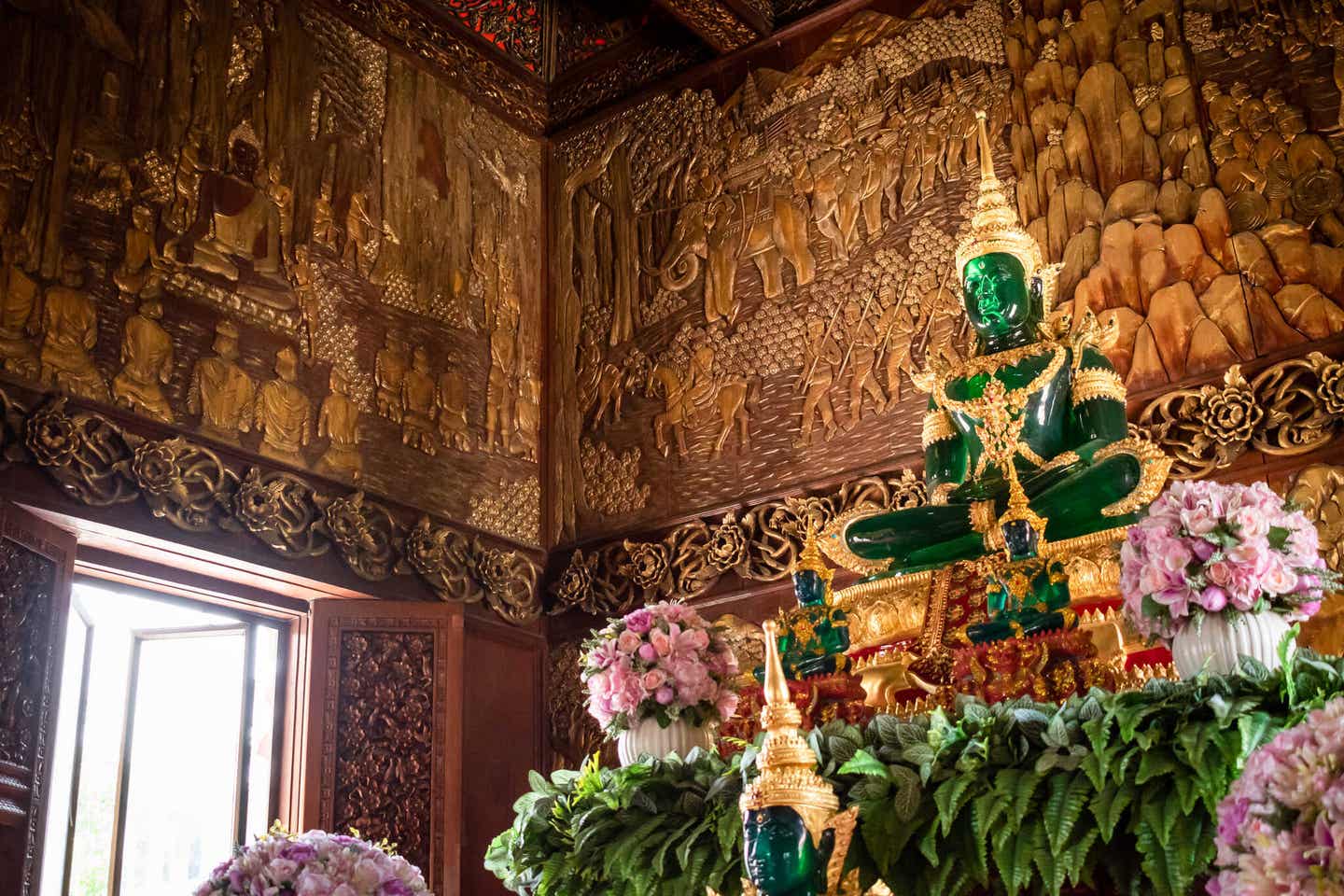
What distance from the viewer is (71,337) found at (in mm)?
6062

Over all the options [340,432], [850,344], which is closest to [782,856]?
[340,432]

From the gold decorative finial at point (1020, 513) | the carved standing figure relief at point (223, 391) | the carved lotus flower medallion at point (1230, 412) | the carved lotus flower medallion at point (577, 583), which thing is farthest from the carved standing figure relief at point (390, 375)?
the gold decorative finial at point (1020, 513)

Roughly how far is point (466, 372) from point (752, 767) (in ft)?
17.4

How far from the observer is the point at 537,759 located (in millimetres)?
7535

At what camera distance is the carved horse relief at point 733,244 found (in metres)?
7.86

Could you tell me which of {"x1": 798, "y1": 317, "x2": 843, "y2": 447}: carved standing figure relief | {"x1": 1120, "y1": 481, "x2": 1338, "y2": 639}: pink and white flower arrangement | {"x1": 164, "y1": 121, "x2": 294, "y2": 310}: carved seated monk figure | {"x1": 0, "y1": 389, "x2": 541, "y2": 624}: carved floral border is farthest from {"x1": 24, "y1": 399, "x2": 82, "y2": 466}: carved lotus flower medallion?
{"x1": 1120, "y1": 481, "x2": 1338, "y2": 639}: pink and white flower arrangement

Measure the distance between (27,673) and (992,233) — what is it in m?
3.96

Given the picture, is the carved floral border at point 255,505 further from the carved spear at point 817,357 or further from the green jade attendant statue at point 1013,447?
the green jade attendant statue at point 1013,447

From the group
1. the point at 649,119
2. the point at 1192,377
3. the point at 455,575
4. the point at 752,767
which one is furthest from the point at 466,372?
the point at 752,767

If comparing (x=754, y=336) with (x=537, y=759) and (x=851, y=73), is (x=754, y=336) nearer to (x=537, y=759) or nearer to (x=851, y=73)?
(x=851, y=73)

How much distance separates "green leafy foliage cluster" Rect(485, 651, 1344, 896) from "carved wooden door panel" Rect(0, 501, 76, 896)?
2.81 meters

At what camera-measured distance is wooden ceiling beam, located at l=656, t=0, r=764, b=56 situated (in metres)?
8.27

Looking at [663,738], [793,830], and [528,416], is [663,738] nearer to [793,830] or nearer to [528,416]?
[793,830]

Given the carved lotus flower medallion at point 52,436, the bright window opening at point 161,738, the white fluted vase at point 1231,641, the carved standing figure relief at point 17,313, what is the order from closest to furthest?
the white fluted vase at point 1231,641, the carved lotus flower medallion at point 52,436, the carved standing figure relief at point 17,313, the bright window opening at point 161,738
